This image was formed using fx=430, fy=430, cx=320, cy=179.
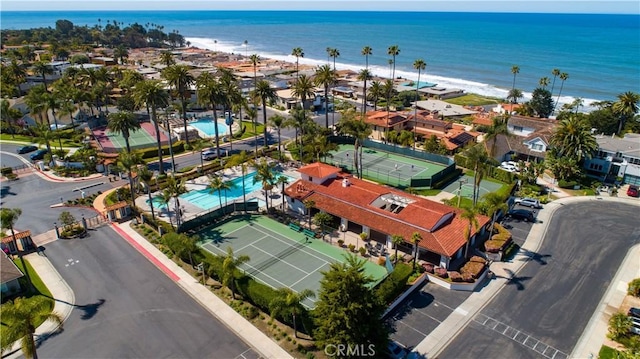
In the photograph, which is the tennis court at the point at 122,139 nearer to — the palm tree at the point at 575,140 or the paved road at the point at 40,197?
the paved road at the point at 40,197

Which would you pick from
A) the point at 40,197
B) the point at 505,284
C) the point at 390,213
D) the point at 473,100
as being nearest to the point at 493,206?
the point at 505,284

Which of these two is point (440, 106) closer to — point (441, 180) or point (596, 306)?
point (441, 180)

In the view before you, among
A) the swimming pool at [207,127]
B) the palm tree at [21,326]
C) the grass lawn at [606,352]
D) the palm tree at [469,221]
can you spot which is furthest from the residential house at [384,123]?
the palm tree at [21,326]

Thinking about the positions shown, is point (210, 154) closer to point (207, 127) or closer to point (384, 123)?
point (207, 127)

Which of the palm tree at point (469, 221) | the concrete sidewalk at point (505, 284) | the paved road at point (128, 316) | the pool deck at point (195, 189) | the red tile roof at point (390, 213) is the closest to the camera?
the paved road at point (128, 316)

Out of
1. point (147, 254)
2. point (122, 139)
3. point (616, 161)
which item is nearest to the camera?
point (147, 254)

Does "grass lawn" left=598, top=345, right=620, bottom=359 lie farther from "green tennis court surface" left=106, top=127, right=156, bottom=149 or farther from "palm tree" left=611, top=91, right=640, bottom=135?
"green tennis court surface" left=106, top=127, right=156, bottom=149
